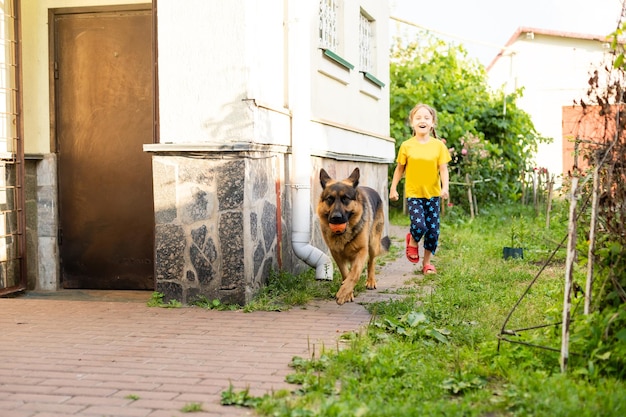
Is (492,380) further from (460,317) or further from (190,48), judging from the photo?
(190,48)

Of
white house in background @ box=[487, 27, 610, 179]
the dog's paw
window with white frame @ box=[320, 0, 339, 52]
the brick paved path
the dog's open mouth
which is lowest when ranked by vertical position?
the brick paved path

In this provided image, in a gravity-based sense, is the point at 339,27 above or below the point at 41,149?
above

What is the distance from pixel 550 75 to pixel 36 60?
2163 centimetres

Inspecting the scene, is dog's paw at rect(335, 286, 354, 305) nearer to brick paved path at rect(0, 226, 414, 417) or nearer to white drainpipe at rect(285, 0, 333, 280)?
brick paved path at rect(0, 226, 414, 417)

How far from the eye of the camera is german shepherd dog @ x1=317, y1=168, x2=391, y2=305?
7008 millimetres

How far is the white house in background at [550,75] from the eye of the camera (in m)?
26.3

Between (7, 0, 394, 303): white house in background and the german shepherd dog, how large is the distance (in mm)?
469

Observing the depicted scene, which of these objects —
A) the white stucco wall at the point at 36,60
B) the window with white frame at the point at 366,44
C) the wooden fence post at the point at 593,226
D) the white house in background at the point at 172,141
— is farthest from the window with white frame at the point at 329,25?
the wooden fence post at the point at 593,226

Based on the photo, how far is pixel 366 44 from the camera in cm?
1216

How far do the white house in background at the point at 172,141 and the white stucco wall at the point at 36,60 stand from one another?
1 cm

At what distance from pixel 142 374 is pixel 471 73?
55.0 ft

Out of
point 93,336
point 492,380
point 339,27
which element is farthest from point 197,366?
point 339,27

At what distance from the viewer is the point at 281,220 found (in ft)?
25.6

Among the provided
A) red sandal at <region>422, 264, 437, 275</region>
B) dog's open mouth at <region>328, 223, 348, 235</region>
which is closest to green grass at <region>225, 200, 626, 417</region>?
dog's open mouth at <region>328, 223, 348, 235</region>
